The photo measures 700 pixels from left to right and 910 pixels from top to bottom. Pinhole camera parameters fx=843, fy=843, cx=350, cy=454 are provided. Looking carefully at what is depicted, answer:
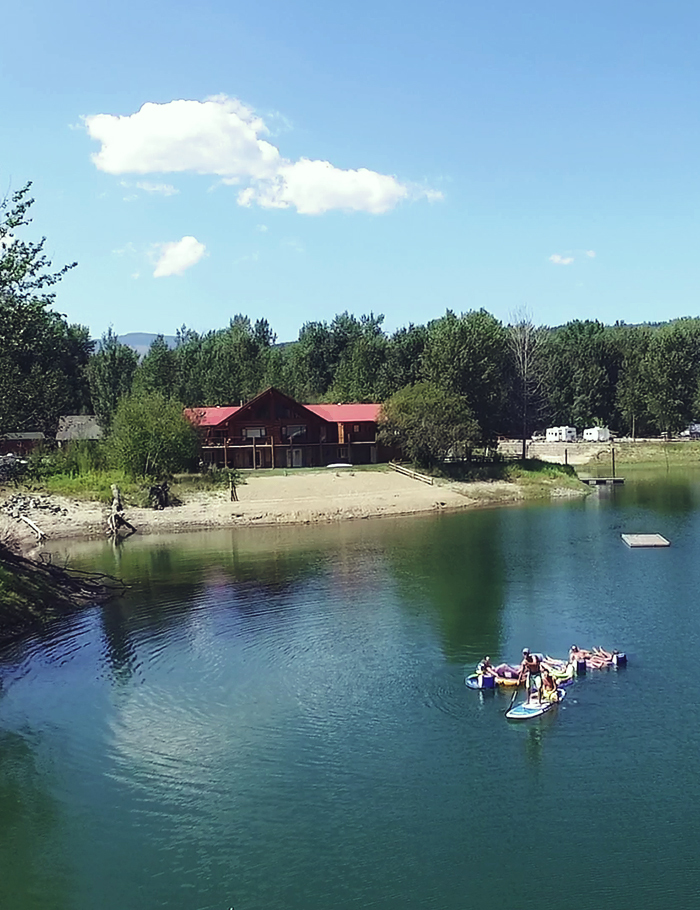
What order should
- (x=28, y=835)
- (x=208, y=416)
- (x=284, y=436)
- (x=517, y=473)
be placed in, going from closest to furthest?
(x=28, y=835)
(x=517, y=473)
(x=284, y=436)
(x=208, y=416)

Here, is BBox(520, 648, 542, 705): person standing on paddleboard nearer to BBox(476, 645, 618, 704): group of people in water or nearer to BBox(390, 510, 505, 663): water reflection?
BBox(476, 645, 618, 704): group of people in water

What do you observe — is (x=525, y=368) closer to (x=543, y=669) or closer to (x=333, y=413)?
(x=333, y=413)

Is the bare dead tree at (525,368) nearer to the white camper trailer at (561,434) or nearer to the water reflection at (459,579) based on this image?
the white camper trailer at (561,434)

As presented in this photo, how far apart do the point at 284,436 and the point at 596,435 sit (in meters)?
57.9

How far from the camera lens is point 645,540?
60719 mm

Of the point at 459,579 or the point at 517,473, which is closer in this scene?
the point at 459,579

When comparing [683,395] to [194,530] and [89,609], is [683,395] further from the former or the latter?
[89,609]

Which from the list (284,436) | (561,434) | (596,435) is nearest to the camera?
(284,436)

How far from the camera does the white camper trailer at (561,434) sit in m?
136

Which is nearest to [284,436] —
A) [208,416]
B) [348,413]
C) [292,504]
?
[348,413]

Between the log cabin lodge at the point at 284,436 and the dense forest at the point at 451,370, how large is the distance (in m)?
9.17

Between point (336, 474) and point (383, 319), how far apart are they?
80.0 meters

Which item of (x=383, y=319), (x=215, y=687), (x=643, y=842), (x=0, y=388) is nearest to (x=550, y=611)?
(x=215, y=687)

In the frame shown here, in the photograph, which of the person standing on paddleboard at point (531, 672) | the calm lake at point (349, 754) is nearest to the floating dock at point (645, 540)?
the calm lake at point (349, 754)
